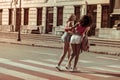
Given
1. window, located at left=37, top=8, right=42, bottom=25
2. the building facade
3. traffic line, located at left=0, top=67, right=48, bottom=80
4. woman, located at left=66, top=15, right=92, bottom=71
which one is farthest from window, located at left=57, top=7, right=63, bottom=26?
woman, located at left=66, top=15, right=92, bottom=71

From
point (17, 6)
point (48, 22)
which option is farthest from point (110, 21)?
point (17, 6)

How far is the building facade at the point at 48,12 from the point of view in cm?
3622

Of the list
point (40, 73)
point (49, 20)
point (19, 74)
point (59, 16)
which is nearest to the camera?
point (19, 74)

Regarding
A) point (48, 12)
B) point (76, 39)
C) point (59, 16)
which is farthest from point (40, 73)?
point (48, 12)

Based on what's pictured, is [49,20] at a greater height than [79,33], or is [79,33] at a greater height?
[49,20]

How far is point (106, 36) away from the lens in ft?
108

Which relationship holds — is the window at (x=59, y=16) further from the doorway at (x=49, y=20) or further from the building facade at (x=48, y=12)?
the doorway at (x=49, y=20)

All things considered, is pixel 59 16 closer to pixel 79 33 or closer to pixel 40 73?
pixel 79 33

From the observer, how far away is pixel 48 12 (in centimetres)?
4297

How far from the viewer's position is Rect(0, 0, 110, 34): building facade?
1426 inches

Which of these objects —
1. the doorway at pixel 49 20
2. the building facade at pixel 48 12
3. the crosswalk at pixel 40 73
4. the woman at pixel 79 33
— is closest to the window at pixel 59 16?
the building facade at pixel 48 12

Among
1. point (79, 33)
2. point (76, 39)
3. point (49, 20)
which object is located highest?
point (49, 20)

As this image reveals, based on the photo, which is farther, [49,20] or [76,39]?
[49,20]

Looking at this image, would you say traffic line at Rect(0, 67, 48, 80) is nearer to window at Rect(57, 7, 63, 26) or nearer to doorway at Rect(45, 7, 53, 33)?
window at Rect(57, 7, 63, 26)
